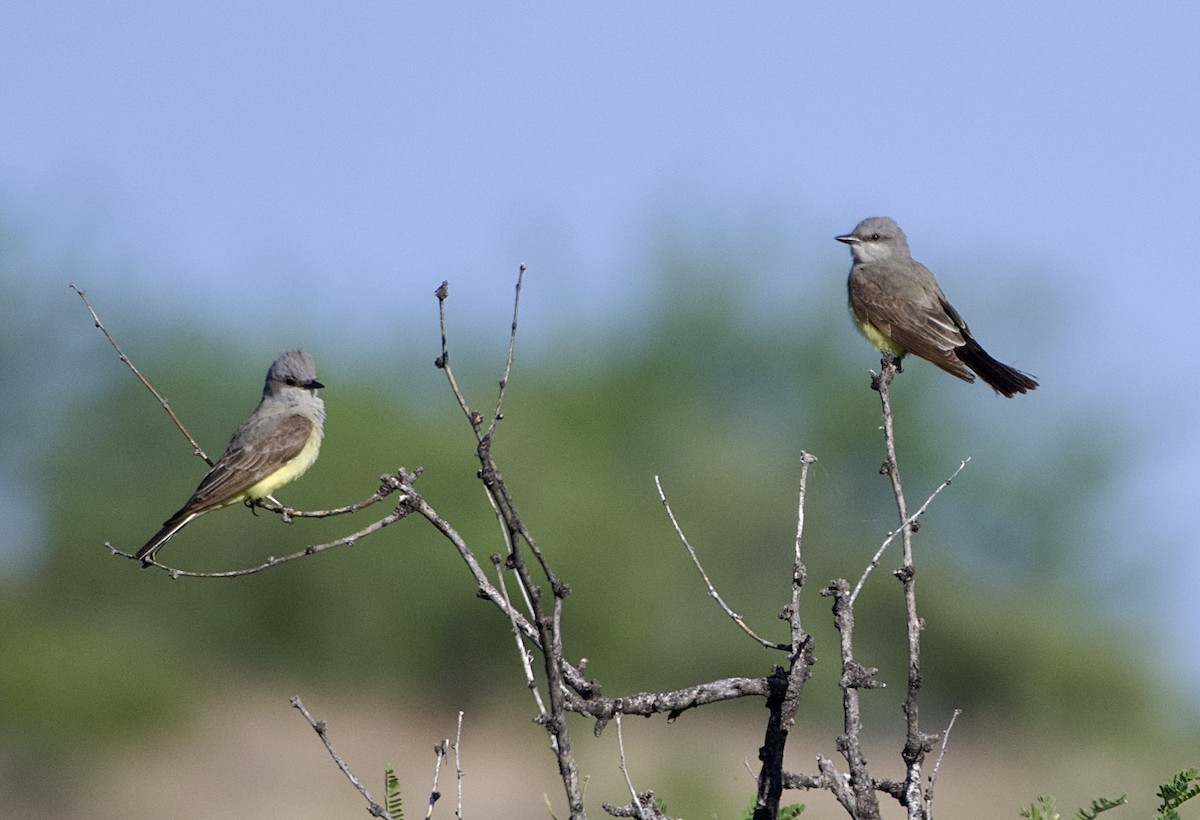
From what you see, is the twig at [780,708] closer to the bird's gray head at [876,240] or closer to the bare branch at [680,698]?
the bare branch at [680,698]

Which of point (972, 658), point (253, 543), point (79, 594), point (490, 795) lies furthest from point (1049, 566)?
point (79, 594)

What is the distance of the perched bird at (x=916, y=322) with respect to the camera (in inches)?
328

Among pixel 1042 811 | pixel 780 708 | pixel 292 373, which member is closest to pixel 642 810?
pixel 780 708

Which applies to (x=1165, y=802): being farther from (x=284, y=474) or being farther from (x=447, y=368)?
(x=284, y=474)

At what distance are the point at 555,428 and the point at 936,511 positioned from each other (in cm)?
846

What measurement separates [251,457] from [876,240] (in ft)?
14.1

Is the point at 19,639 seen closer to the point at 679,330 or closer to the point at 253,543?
the point at 253,543

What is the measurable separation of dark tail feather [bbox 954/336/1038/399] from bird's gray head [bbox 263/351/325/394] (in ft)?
10.9

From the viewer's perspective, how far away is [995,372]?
8.33 metres

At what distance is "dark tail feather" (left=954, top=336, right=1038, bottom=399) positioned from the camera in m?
8.12

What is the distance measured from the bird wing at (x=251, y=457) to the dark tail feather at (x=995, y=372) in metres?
3.43

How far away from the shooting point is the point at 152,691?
2928 cm

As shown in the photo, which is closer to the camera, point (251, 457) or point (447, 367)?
point (447, 367)

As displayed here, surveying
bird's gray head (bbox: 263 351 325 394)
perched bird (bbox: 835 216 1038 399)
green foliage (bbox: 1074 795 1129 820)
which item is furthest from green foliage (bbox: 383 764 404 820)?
perched bird (bbox: 835 216 1038 399)
